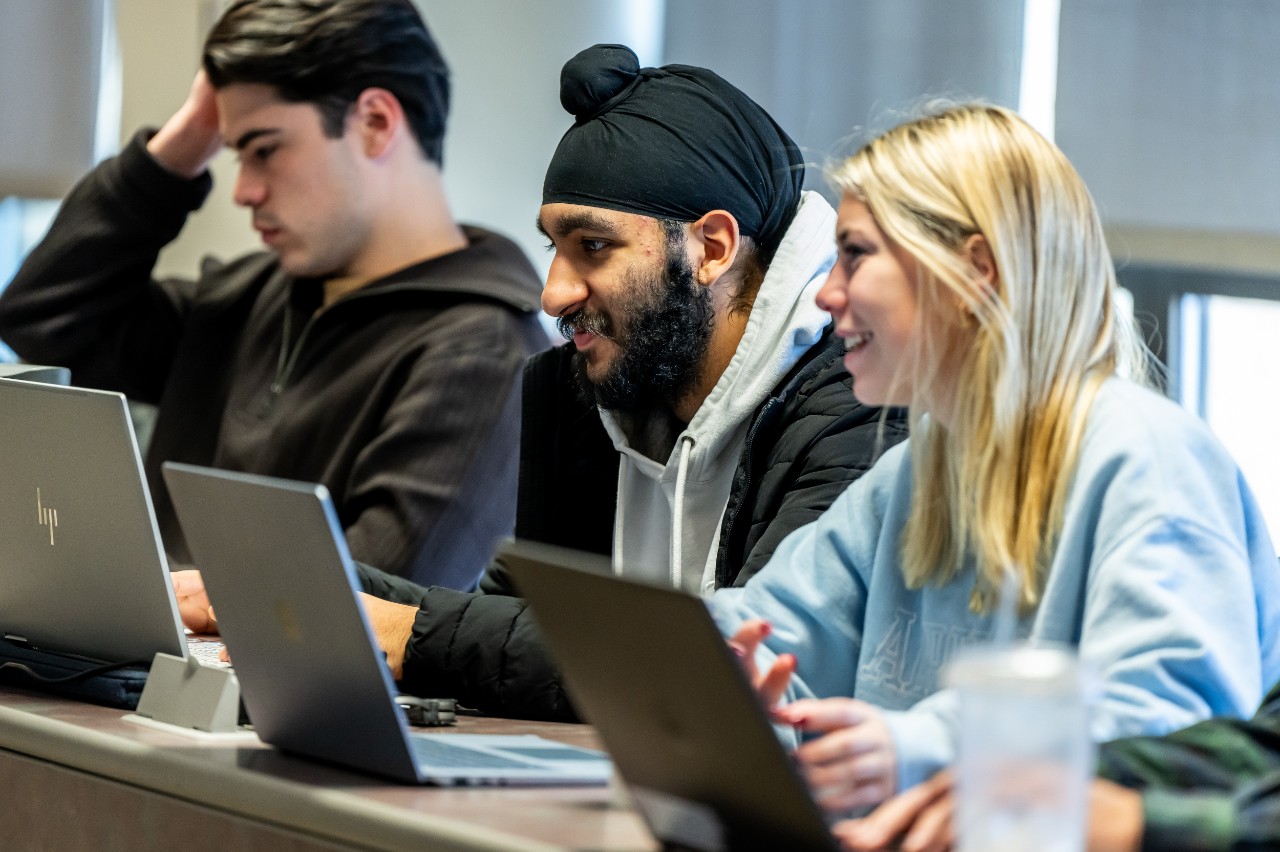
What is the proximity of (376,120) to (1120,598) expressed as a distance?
68.6 inches

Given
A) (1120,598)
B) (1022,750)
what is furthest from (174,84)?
(1022,750)

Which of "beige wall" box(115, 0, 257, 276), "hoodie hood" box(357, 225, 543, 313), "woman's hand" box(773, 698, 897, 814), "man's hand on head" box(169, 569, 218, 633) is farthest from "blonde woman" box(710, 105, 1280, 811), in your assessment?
"beige wall" box(115, 0, 257, 276)

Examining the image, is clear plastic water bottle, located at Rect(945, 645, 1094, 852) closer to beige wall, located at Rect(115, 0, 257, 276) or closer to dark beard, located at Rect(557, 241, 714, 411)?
dark beard, located at Rect(557, 241, 714, 411)

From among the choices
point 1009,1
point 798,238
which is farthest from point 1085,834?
point 1009,1

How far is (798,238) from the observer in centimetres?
180

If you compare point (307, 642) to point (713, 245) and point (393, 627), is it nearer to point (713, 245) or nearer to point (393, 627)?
point (393, 627)

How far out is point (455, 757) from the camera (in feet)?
4.06

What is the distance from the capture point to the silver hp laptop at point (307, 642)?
1128 millimetres

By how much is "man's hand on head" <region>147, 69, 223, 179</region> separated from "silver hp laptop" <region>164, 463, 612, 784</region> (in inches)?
65.0

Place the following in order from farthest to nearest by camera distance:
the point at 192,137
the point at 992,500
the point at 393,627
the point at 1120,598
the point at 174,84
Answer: the point at 174,84
the point at 192,137
the point at 393,627
the point at 992,500
the point at 1120,598

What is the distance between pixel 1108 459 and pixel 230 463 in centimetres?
171

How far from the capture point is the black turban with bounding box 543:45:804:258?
5.90 feet

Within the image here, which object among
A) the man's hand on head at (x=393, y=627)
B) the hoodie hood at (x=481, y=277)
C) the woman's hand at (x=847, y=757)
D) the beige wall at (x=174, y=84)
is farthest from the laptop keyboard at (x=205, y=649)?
the beige wall at (x=174, y=84)

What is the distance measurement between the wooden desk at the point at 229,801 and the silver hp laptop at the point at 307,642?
23 millimetres
